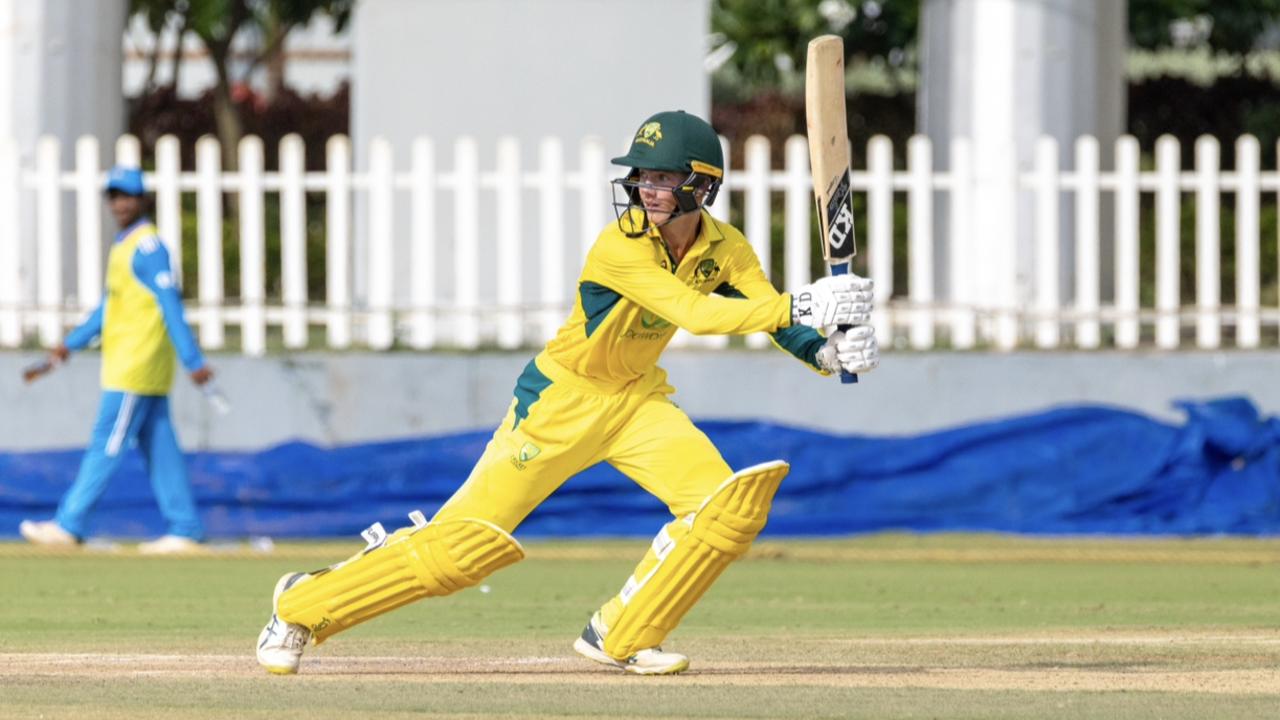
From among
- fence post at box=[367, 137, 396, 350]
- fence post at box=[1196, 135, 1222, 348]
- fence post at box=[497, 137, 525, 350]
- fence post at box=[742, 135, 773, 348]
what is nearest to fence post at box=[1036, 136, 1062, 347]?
fence post at box=[1196, 135, 1222, 348]

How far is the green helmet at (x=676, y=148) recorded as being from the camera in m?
7.11

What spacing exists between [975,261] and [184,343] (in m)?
5.01

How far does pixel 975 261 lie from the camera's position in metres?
14.8

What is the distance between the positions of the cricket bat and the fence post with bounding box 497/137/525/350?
7.28 meters

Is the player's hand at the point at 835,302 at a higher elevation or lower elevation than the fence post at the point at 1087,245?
higher

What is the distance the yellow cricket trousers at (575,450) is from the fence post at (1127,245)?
299 inches

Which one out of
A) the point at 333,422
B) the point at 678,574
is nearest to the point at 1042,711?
the point at 678,574

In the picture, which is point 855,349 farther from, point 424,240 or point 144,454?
point 424,240

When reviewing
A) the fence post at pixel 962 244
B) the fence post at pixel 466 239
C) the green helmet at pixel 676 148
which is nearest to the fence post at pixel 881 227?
the fence post at pixel 962 244

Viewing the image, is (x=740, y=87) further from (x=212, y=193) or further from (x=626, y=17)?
(x=212, y=193)

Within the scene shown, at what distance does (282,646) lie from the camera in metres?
7.23

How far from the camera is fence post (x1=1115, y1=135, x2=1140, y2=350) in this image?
1448 cm

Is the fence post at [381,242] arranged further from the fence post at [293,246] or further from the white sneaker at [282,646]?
the white sneaker at [282,646]

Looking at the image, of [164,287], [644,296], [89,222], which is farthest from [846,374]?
[89,222]
